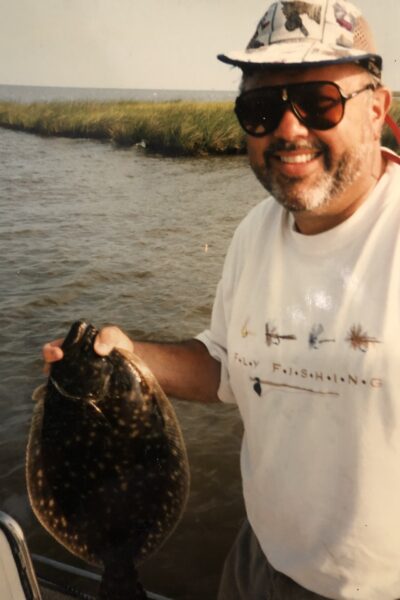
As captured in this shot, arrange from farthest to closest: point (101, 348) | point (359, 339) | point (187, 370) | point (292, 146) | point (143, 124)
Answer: point (143, 124), point (187, 370), point (101, 348), point (292, 146), point (359, 339)

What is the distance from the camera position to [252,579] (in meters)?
2.35

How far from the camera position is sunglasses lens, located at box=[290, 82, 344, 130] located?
1.94m

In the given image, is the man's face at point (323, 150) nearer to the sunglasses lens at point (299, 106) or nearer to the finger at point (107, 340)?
the sunglasses lens at point (299, 106)

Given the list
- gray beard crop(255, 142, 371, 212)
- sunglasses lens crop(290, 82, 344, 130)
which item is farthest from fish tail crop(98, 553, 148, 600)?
sunglasses lens crop(290, 82, 344, 130)

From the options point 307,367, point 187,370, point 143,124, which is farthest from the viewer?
point 143,124

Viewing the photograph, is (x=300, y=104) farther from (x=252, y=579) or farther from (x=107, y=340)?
(x=252, y=579)

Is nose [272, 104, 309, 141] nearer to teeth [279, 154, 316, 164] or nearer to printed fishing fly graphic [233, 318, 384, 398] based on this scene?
teeth [279, 154, 316, 164]

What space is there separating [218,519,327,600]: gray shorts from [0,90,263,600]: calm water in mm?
1661

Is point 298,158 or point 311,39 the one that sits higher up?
point 311,39

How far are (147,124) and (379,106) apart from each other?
26.5 meters

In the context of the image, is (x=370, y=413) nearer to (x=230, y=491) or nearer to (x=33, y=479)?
(x=33, y=479)

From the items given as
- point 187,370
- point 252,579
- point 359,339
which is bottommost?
point 252,579

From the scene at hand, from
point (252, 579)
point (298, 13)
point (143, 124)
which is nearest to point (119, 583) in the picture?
point (252, 579)

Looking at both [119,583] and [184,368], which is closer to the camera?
[119,583]
